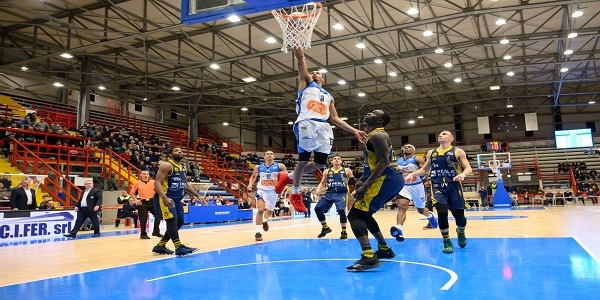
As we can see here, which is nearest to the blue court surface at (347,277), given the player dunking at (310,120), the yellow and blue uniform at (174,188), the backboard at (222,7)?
the yellow and blue uniform at (174,188)

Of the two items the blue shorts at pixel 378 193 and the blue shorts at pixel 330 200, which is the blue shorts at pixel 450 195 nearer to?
the blue shorts at pixel 378 193

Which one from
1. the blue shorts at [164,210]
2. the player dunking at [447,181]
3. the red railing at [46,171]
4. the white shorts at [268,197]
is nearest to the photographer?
the player dunking at [447,181]

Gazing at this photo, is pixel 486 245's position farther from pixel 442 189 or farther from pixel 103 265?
pixel 103 265

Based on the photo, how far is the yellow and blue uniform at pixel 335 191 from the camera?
29.2ft

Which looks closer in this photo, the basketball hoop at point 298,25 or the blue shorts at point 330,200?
the basketball hoop at point 298,25

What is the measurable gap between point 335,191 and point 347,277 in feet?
14.0

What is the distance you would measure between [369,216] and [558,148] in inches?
1483

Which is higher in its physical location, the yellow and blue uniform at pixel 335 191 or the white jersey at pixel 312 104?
the white jersey at pixel 312 104

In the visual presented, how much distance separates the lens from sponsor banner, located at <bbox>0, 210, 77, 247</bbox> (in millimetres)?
11750

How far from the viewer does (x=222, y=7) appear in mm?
6188

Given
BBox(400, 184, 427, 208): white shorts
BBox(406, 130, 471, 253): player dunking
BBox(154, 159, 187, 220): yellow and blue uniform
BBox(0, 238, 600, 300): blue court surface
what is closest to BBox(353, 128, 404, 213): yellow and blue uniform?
BBox(0, 238, 600, 300): blue court surface

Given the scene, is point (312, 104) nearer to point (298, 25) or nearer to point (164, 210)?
point (298, 25)

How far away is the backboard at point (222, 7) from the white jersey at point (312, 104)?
113 centimetres

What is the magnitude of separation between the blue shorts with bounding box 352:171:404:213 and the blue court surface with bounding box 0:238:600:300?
78 cm
